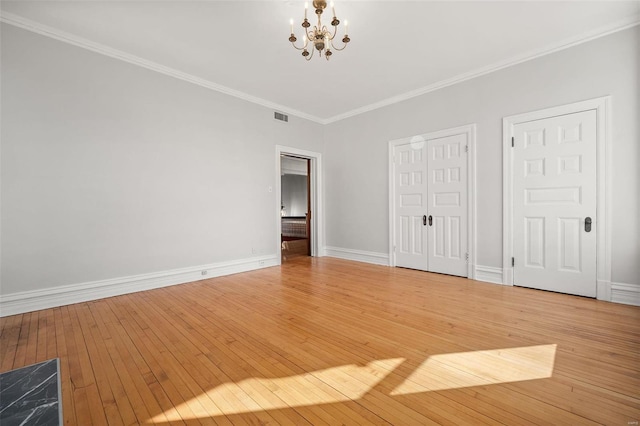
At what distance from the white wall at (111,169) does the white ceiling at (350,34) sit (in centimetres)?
38

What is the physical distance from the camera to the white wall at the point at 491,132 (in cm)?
312

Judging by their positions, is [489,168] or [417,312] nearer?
[417,312]

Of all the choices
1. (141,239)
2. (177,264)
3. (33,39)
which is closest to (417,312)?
(177,264)

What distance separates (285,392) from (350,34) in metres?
3.83

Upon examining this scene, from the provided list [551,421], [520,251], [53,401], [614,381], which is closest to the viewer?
[551,421]

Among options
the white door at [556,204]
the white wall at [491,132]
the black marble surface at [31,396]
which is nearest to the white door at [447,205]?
the white wall at [491,132]

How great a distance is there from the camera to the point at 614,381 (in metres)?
1.76

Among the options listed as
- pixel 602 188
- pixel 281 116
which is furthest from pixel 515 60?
pixel 281 116

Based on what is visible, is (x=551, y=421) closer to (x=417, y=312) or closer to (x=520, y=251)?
(x=417, y=312)

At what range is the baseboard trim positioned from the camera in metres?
4.06

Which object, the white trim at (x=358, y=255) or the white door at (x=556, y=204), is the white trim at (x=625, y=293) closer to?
the white door at (x=556, y=204)

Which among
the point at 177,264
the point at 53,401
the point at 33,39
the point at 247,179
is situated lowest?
the point at 53,401

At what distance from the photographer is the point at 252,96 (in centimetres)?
513

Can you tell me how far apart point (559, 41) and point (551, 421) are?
14.3 feet
